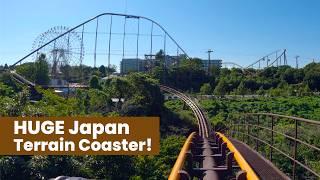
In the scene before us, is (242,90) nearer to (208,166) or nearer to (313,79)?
(313,79)

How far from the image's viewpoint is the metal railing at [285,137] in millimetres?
4418

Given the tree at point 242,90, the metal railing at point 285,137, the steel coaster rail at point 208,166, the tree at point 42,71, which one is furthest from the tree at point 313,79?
the steel coaster rail at point 208,166

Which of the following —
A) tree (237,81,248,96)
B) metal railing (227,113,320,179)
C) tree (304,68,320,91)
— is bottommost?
metal railing (227,113,320,179)

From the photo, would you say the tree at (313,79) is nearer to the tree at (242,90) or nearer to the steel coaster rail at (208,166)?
the tree at (242,90)

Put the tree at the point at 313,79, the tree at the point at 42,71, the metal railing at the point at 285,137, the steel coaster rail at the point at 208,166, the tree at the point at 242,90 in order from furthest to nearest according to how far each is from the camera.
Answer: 1. the tree at the point at 313,79
2. the tree at the point at 242,90
3. the tree at the point at 42,71
4. the metal railing at the point at 285,137
5. the steel coaster rail at the point at 208,166

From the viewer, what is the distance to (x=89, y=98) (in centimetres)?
3666

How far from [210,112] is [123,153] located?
30.4m


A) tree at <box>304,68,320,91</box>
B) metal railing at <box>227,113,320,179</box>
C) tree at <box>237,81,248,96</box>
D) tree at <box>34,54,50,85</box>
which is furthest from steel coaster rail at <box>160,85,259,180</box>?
tree at <box>304,68,320,91</box>

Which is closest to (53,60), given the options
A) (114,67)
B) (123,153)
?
(123,153)

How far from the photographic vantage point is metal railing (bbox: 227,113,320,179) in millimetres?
4418

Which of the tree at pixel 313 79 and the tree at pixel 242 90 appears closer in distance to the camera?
the tree at pixel 242 90

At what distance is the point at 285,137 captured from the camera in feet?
36.2

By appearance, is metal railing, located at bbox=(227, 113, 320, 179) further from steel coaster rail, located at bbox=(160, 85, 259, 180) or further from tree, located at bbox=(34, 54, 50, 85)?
tree, located at bbox=(34, 54, 50, 85)

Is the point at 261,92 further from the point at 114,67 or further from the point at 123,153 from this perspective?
the point at 123,153
